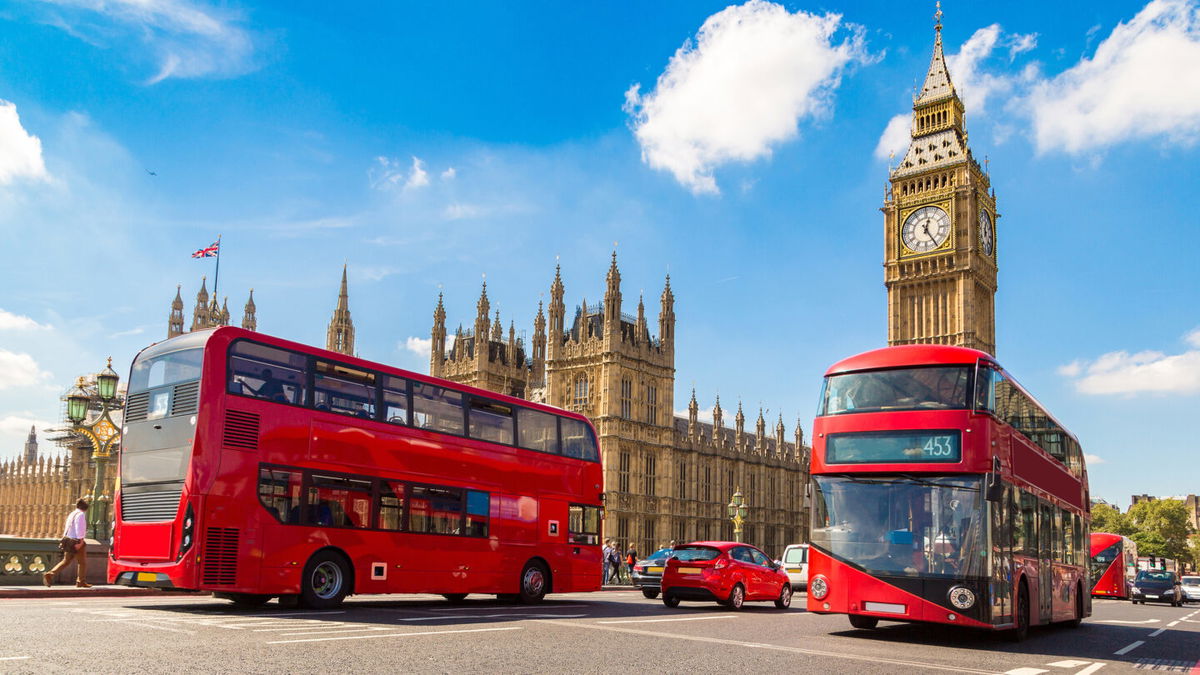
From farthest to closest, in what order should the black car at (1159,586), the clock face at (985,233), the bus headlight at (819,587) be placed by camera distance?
the clock face at (985,233) < the black car at (1159,586) < the bus headlight at (819,587)

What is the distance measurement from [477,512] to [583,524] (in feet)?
10.6

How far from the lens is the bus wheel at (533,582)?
730 inches

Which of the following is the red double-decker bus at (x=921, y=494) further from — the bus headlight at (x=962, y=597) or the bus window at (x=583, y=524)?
the bus window at (x=583, y=524)

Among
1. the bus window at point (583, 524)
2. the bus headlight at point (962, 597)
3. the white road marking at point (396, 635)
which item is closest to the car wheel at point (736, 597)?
the bus window at point (583, 524)

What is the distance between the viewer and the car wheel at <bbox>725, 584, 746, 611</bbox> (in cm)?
1948

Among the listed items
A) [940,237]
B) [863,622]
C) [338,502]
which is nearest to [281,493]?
[338,502]

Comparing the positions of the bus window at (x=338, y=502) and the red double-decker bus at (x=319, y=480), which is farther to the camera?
the bus window at (x=338, y=502)

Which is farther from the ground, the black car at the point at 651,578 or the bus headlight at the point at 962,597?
the bus headlight at the point at 962,597

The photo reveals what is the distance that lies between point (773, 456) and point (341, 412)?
58.1 m

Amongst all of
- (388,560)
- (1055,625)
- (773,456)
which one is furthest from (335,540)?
(773,456)

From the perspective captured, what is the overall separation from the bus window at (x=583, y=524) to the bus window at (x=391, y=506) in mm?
4433

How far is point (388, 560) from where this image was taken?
15.8m

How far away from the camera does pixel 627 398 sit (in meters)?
54.4

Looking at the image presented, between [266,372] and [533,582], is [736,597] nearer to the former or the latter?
[533,582]
